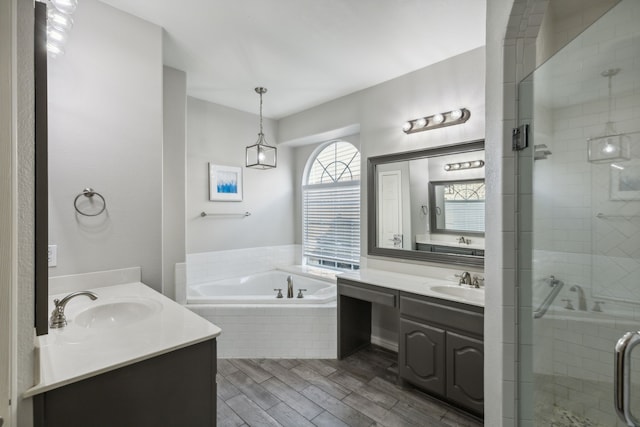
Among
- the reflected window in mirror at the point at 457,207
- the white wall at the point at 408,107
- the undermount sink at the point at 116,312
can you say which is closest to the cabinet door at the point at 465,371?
the reflected window in mirror at the point at 457,207

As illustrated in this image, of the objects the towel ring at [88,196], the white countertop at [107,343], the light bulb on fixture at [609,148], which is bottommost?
the white countertop at [107,343]

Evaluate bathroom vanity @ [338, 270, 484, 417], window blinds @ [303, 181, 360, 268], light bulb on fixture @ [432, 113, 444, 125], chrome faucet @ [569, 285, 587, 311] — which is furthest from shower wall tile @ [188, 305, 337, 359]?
light bulb on fixture @ [432, 113, 444, 125]

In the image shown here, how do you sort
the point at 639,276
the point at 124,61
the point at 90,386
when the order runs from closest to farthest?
the point at 90,386
the point at 639,276
the point at 124,61

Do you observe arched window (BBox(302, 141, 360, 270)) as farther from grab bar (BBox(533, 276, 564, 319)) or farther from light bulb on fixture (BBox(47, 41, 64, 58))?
light bulb on fixture (BBox(47, 41, 64, 58))

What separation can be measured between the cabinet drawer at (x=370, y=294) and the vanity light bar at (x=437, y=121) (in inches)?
60.3

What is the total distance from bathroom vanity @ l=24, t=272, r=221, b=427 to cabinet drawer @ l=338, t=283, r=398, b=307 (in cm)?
155

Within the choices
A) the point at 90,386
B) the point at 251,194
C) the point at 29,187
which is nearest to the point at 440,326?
the point at 90,386

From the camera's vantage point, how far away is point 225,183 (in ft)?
12.1

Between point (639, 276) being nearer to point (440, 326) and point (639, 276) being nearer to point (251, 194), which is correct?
point (440, 326)

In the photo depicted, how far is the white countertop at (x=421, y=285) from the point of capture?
217 centimetres

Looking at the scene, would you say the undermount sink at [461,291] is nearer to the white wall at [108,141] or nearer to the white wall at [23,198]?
the white wall at [108,141]

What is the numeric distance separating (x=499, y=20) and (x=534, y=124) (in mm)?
502

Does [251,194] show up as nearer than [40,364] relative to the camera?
No

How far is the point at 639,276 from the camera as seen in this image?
1133 millimetres
